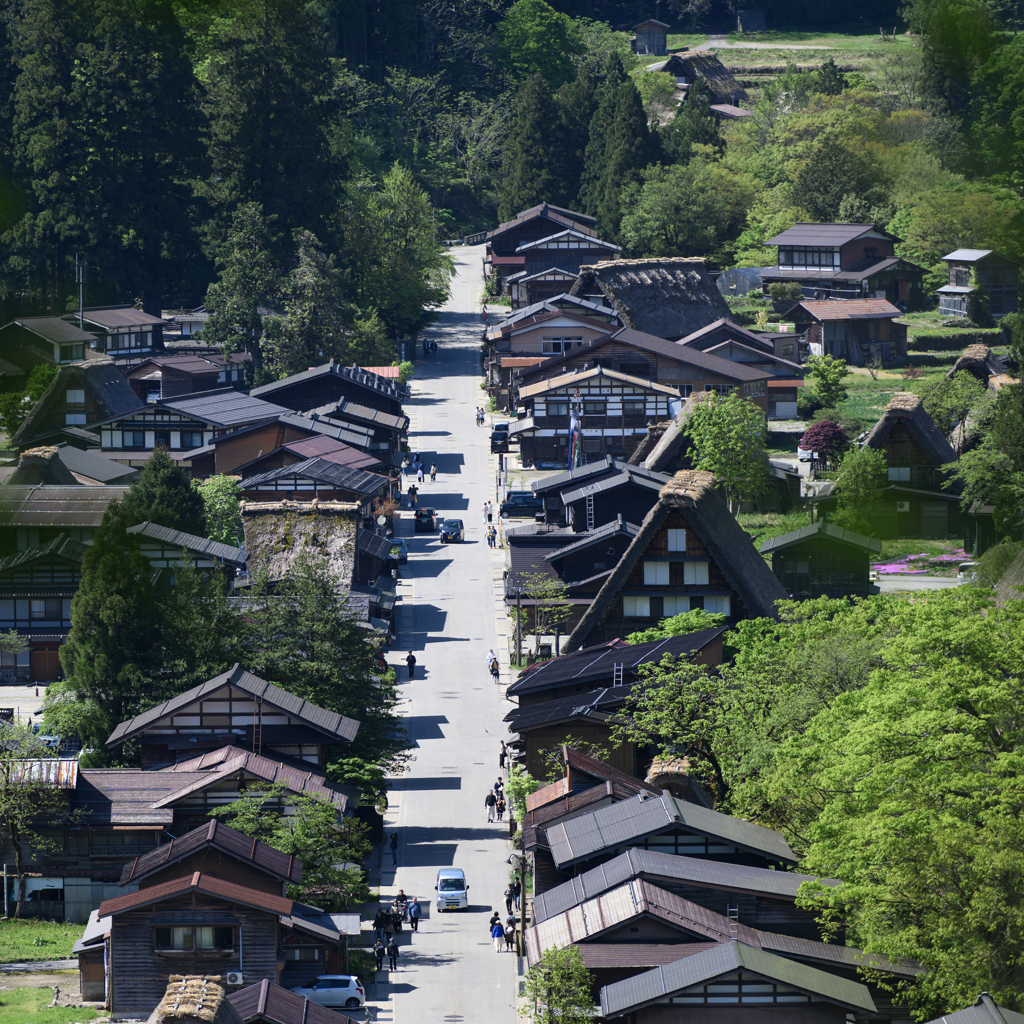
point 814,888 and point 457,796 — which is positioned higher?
point 814,888

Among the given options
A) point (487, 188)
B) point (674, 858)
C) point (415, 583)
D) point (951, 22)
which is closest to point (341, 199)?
point (487, 188)

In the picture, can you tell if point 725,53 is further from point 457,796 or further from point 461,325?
point 457,796

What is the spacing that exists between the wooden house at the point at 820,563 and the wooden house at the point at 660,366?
101ft

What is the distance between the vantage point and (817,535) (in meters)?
56.7

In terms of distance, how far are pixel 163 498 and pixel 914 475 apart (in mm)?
32621

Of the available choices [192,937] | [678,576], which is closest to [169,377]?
[678,576]

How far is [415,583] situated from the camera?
228 feet

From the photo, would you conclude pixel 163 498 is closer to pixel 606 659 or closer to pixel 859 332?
pixel 606 659

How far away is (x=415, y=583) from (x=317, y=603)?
2296 cm

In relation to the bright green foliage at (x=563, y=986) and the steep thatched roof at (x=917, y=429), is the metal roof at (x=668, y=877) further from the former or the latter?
the steep thatched roof at (x=917, y=429)

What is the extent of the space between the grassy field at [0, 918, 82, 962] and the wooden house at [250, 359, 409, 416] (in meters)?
48.9

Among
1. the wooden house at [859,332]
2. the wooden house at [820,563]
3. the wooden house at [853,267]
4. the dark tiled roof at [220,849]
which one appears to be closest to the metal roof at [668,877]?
the dark tiled roof at [220,849]

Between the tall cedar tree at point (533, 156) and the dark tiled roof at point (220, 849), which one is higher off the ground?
the tall cedar tree at point (533, 156)

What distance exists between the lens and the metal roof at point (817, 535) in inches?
2229
